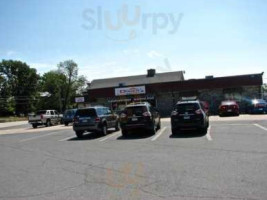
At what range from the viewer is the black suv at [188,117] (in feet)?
57.5

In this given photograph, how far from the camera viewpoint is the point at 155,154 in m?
11.7

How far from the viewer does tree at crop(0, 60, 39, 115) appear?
3878 inches

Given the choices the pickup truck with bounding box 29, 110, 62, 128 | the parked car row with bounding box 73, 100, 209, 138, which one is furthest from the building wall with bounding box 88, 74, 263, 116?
the parked car row with bounding box 73, 100, 209, 138

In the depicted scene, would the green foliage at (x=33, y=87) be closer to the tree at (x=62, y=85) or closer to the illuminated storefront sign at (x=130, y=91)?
the tree at (x=62, y=85)

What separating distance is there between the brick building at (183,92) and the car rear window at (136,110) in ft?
73.9

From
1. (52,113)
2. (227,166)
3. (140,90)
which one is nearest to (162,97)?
(140,90)

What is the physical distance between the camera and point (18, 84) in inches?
3930

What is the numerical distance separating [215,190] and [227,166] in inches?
95.9

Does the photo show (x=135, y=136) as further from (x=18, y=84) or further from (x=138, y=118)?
(x=18, y=84)

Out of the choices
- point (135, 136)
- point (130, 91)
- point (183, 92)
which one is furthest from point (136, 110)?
point (130, 91)

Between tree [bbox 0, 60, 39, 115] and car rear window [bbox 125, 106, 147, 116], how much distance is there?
8514 centimetres

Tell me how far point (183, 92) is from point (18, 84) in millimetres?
70645

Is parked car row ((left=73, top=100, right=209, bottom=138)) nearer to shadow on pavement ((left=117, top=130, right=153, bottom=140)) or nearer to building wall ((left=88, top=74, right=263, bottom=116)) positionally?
shadow on pavement ((left=117, top=130, right=153, bottom=140))

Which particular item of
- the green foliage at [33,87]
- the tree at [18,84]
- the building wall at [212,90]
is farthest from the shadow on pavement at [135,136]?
the tree at [18,84]
